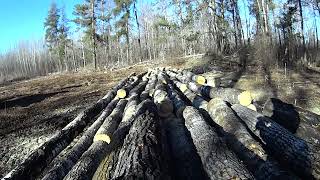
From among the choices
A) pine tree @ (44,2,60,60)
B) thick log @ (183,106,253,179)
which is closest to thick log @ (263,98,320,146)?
thick log @ (183,106,253,179)

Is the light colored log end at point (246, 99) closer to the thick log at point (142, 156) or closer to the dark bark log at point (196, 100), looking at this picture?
the dark bark log at point (196, 100)

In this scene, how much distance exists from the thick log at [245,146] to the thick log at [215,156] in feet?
0.97

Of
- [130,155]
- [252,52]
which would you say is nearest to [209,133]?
[130,155]

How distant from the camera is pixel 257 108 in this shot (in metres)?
7.52

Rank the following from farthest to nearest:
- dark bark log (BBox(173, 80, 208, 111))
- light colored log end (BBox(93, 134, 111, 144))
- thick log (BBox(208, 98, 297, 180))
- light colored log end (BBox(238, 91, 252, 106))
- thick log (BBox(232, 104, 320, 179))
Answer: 1. dark bark log (BBox(173, 80, 208, 111))
2. light colored log end (BBox(238, 91, 252, 106))
3. light colored log end (BBox(93, 134, 111, 144))
4. thick log (BBox(232, 104, 320, 179))
5. thick log (BBox(208, 98, 297, 180))

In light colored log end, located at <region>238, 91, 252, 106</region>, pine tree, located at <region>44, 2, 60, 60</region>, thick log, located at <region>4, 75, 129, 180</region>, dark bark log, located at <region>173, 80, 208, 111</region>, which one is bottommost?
thick log, located at <region>4, 75, 129, 180</region>

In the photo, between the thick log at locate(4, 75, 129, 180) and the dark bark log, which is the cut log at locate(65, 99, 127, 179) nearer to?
the thick log at locate(4, 75, 129, 180)

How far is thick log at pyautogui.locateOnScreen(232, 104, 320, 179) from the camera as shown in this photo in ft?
14.2

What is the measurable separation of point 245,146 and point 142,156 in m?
1.46

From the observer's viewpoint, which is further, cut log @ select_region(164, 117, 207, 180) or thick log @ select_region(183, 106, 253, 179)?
cut log @ select_region(164, 117, 207, 180)

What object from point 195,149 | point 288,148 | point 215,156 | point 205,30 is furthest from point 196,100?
point 205,30

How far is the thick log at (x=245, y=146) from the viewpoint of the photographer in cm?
403

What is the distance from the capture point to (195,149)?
5125mm

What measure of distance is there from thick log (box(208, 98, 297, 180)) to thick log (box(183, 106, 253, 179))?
297mm
